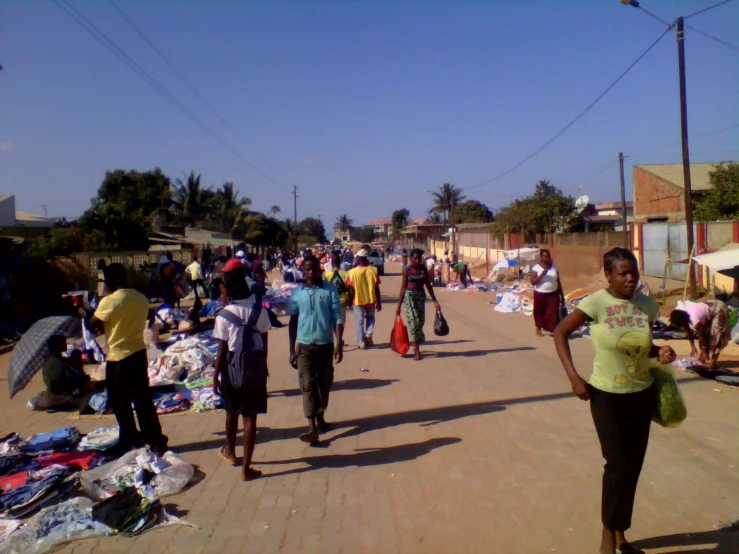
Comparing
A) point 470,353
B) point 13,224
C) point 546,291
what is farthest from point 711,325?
point 13,224

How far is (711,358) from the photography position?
353 inches

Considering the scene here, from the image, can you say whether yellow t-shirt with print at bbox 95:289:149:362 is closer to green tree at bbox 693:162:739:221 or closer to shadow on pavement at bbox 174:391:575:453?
shadow on pavement at bbox 174:391:575:453

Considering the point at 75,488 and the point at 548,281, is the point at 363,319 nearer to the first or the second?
the point at 548,281

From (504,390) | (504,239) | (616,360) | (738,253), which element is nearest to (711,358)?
(738,253)

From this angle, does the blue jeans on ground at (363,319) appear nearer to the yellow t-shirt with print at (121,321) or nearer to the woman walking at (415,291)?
the woman walking at (415,291)

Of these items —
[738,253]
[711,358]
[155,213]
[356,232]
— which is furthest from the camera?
[356,232]

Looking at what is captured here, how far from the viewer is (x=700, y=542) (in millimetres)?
3977

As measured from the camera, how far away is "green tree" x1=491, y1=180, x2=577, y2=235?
4384 centimetres

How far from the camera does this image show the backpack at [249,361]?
16.9 ft

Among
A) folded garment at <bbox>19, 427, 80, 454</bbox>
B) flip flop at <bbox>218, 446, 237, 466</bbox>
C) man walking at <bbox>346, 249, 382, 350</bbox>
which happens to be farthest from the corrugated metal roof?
folded garment at <bbox>19, 427, 80, 454</bbox>

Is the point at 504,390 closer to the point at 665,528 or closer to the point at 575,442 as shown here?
the point at 575,442

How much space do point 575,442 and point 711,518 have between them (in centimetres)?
170

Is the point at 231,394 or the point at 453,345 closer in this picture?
the point at 231,394

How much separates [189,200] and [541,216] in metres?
25.3
